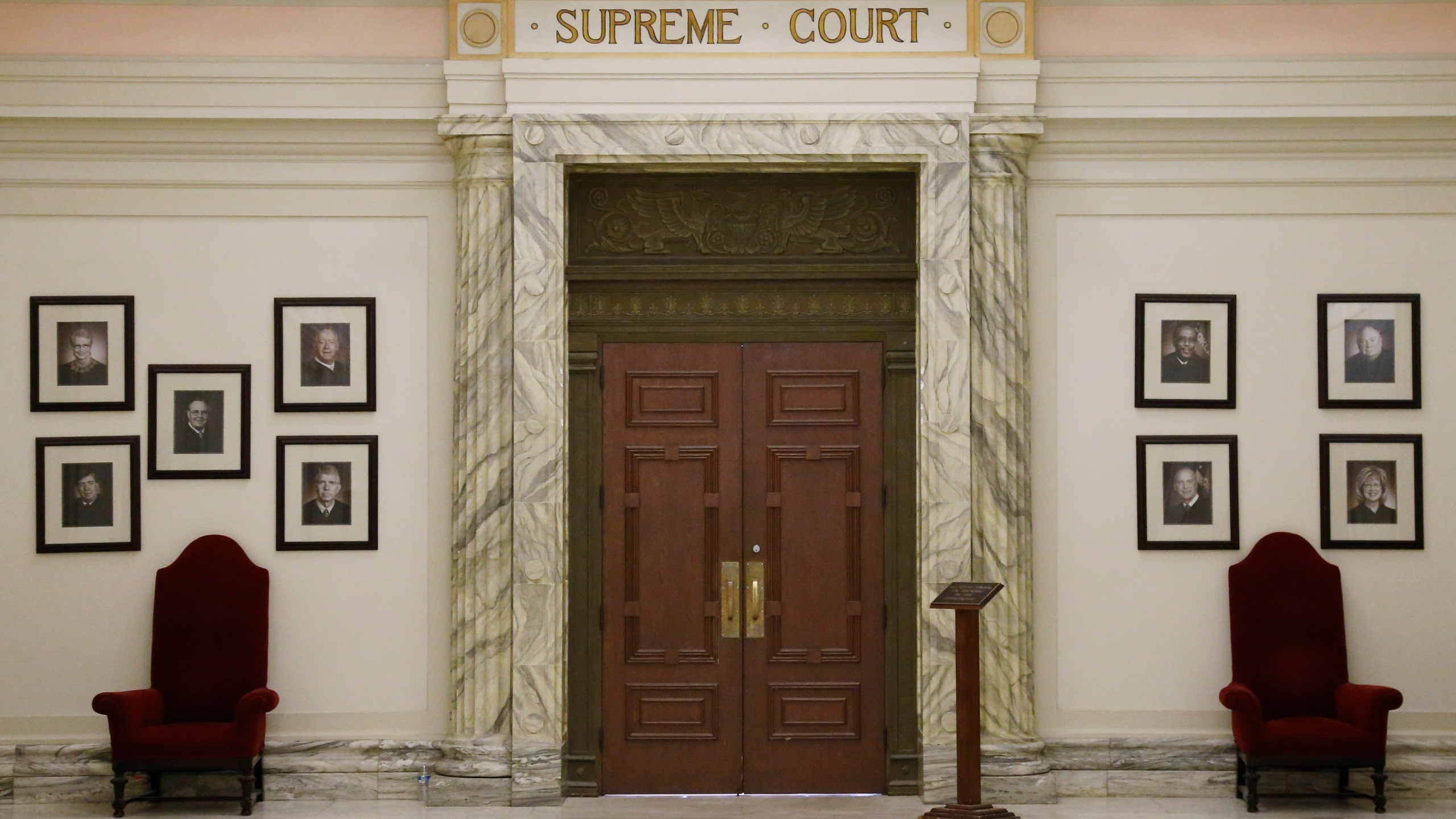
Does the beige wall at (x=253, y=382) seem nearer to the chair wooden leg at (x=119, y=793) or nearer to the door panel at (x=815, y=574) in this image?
the chair wooden leg at (x=119, y=793)

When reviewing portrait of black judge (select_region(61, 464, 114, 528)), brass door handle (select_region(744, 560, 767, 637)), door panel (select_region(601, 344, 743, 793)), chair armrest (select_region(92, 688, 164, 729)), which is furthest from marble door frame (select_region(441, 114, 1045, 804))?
portrait of black judge (select_region(61, 464, 114, 528))

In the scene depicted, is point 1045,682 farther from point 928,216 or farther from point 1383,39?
point 1383,39

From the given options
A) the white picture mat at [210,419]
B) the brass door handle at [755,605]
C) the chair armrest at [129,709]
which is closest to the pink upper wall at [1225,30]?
the brass door handle at [755,605]

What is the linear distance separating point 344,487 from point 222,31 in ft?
8.04

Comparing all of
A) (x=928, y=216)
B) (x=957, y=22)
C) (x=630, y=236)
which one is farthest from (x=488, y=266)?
(x=957, y=22)

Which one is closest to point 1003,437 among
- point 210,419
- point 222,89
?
point 210,419

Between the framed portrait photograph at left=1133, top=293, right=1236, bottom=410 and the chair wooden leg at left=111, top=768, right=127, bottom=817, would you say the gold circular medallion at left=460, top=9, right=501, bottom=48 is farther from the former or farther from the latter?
the chair wooden leg at left=111, top=768, right=127, bottom=817

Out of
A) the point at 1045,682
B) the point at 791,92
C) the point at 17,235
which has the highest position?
the point at 791,92

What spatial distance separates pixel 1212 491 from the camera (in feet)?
24.1

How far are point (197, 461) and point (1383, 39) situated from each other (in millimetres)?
6518

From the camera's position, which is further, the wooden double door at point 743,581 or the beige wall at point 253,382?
the wooden double door at point 743,581

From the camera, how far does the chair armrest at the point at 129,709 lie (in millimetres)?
6762

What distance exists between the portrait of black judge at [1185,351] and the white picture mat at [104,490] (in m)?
5.37

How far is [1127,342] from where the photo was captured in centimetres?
740
